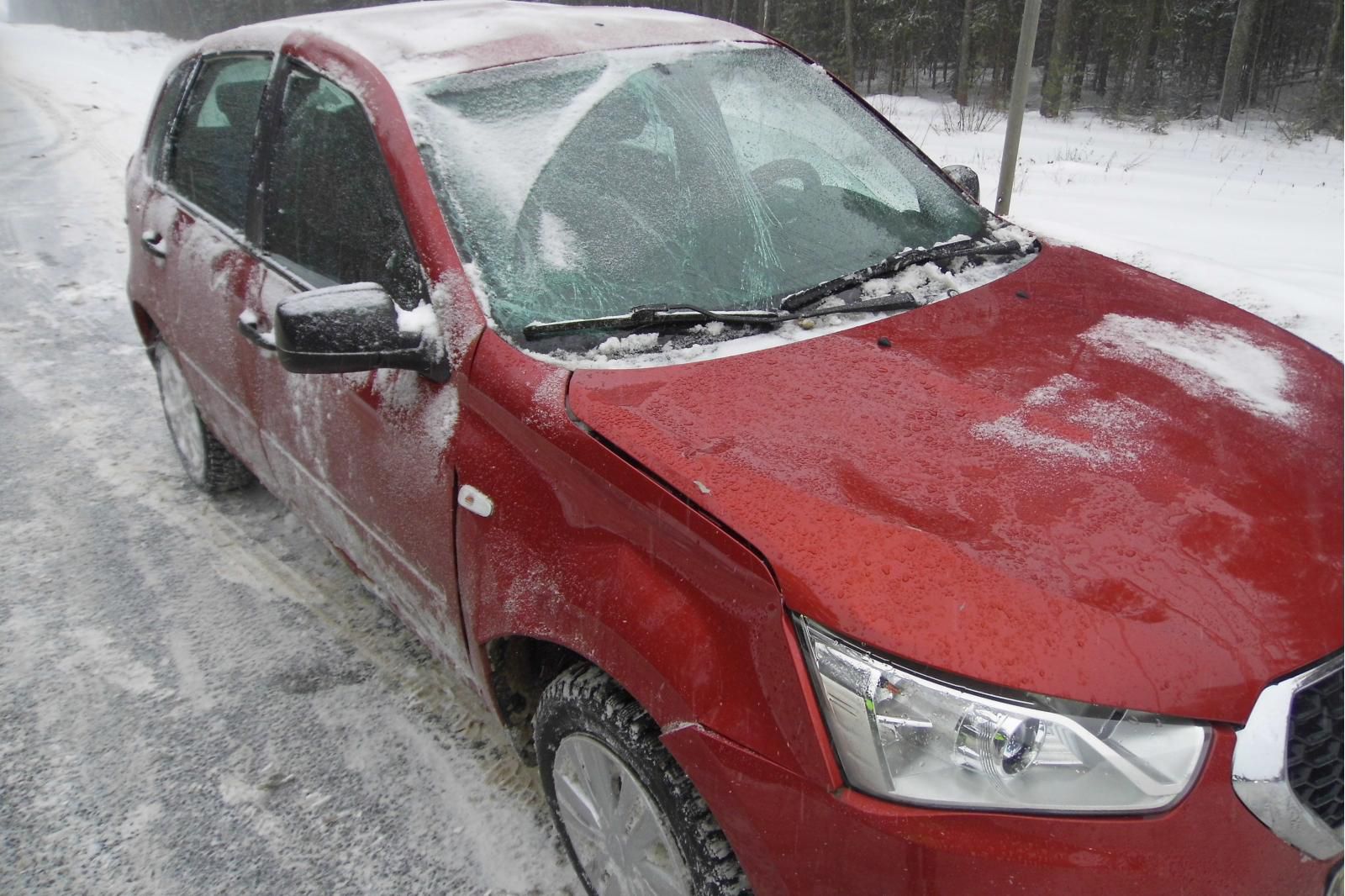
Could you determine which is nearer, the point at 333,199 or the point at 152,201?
the point at 333,199

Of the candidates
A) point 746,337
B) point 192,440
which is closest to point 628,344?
point 746,337

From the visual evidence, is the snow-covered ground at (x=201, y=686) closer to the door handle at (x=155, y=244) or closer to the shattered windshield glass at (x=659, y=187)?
the door handle at (x=155, y=244)

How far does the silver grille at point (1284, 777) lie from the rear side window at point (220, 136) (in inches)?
112

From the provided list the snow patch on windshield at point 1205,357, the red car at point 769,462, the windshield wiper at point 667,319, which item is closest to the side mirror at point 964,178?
the red car at point 769,462

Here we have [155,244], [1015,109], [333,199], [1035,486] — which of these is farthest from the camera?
[1015,109]

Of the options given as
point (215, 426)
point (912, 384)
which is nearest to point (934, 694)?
point (912, 384)

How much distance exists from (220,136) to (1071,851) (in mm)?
3207

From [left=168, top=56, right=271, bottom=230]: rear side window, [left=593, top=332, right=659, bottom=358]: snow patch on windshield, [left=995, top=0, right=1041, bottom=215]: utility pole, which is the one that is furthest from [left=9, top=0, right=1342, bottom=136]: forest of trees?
[left=593, top=332, right=659, bottom=358]: snow patch on windshield

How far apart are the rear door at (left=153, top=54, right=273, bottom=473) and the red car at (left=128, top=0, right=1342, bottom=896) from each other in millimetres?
34

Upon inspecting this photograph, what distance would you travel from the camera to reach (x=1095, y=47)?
96.9 ft

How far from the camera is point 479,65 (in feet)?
7.56

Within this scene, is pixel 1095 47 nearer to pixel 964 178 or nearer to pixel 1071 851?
pixel 964 178

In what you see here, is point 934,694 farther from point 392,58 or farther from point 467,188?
point 392,58

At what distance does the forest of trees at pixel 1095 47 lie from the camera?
2227 cm
